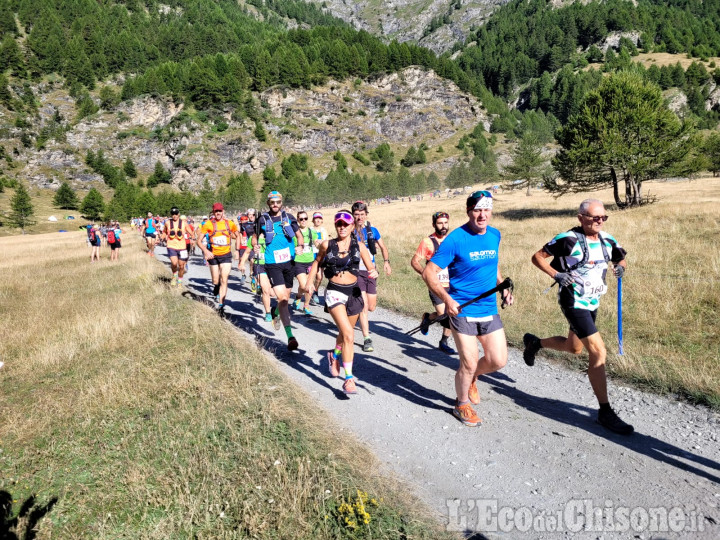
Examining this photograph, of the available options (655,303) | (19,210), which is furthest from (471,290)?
(19,210)

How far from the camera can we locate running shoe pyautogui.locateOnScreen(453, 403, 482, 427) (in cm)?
417

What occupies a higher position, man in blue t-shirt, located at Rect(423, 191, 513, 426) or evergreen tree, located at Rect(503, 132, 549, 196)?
evergreen tree, located at Rect(503, 132, 549, 196)

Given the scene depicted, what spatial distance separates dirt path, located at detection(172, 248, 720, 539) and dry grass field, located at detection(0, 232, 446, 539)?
45cm

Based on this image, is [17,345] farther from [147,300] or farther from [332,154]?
[332,154]

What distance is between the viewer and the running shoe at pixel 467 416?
13.7 feet

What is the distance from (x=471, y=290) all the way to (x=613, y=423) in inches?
76.5

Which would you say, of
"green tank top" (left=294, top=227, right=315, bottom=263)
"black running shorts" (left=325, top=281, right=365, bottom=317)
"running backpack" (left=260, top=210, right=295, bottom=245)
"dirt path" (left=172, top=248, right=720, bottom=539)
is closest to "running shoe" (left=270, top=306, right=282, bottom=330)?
"green tank top" (left=294, top=227, right=315, bottom=263)

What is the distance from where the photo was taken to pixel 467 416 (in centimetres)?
420

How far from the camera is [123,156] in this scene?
111562 mm

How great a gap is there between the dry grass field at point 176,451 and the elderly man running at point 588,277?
243cm

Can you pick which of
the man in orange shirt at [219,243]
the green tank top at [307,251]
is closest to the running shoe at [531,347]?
the green tank top at [307,251]

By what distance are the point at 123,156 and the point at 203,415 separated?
132 metres

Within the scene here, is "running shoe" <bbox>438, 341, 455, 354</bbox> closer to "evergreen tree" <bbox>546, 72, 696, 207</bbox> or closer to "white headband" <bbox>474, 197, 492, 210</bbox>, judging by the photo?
"white headband" <bbox>474, 197, 492, 210</bbox>

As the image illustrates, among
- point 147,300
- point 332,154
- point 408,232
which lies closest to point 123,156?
point 332,154
